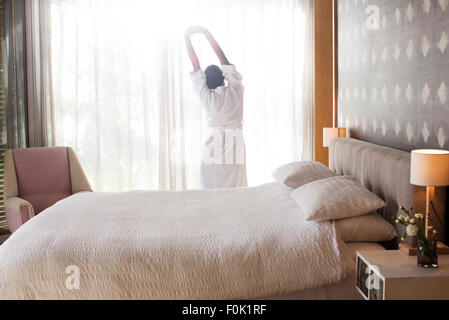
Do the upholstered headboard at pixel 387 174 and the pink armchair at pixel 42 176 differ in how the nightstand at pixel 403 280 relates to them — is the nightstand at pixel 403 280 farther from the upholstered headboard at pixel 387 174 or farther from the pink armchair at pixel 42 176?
the pink armchair at pixel 42 176

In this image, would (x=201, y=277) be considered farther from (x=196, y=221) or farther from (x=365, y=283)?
(x=365, y=283)

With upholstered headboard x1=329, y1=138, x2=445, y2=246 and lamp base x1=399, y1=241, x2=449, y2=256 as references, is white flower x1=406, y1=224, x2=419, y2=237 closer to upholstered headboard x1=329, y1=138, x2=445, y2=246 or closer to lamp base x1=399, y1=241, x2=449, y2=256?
lamp base x1=399, y1=241, x2=449, y2=256

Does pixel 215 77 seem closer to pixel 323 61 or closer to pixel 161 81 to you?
pixel 161 81

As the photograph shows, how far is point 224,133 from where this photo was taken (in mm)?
4824

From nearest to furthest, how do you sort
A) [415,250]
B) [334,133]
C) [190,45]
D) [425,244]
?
[425,244] → [415,250] → [334,133] → [190,45]

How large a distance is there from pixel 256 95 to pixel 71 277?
12.0 feet

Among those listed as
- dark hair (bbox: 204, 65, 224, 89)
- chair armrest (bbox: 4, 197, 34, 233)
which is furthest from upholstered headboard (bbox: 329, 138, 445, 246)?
chair armrest (bbox: 4, 197, 34, 233)

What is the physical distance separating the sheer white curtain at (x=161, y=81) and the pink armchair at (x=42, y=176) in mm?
990

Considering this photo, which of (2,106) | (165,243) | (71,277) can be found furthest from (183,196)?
(2,106)

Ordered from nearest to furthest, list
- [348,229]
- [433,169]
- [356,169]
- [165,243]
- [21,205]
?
1. [433,169]
2. [165,243]
3. [348,229]
4. [356,169]
5. [21,205]

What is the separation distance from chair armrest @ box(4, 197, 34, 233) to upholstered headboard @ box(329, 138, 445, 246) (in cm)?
227

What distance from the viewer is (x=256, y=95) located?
5430mm

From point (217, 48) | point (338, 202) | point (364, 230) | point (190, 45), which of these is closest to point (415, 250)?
point (364, 230)

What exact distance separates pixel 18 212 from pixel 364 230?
2476 mm
